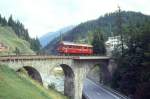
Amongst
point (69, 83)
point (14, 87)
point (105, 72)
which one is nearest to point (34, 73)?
point (69, 83)

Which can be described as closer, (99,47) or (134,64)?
(134,64)

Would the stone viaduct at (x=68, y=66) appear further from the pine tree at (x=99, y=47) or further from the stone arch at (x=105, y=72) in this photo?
the pine tree at (x=99, y=47)

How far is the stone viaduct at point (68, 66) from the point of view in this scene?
51.5 m

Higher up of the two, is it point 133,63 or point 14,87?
point 133,63

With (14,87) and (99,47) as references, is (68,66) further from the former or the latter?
(99,47)

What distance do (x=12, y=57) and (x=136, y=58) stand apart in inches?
1152

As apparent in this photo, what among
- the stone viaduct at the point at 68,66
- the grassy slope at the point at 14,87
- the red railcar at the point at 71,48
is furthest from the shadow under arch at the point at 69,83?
the grassy slope at the point at 14,87

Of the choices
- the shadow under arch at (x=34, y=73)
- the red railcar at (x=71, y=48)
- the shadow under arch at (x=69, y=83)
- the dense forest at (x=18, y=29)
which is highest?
the dense forest at (x=18, y=29)

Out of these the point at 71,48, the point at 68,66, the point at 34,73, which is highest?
the point at 71,48

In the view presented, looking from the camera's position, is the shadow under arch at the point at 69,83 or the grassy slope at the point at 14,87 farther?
the shadow under arch at the point at 69,83

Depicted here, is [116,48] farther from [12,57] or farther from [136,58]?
[12,57]

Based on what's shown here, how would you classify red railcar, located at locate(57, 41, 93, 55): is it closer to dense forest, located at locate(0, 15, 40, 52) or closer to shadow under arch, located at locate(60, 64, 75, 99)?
shadow under arch, located at locate(60, 64, 75, 99)

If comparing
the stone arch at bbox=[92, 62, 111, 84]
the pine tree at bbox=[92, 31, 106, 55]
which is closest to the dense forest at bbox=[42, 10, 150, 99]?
the stone arch at bbox=[92, 62, 111, 84]

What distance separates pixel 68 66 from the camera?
67.8m
